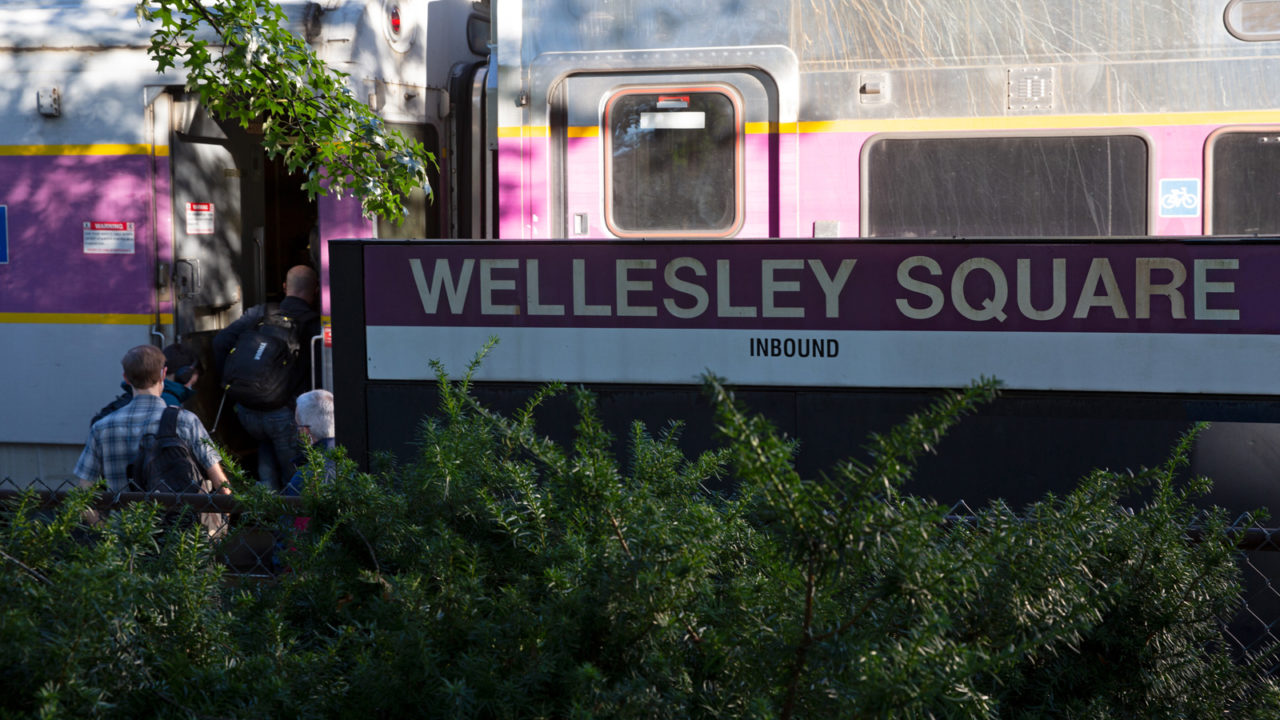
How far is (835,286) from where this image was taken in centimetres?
335

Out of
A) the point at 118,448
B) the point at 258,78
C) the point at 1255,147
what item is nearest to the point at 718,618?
the point at 258,78

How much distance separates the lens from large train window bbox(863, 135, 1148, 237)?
5.41 meters

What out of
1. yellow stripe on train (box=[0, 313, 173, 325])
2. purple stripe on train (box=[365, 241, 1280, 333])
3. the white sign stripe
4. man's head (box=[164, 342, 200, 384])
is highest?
purple stripe on train (box=[365, 241, 1280, 333])

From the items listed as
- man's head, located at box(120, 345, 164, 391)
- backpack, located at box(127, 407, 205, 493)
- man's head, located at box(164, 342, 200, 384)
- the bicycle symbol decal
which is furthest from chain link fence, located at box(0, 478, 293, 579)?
the bicycle symbol decal

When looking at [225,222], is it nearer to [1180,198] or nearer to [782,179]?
[782,179]

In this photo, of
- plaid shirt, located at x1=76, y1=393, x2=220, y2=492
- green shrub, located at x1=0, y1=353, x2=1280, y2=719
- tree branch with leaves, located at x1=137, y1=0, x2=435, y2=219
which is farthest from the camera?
plaid shirt, located at x1=76, y1=393, x2=220, y2=492

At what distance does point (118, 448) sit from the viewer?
521cm

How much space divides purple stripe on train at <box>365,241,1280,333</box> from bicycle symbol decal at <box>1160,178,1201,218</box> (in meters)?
2.39

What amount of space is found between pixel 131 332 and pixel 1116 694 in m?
5.97

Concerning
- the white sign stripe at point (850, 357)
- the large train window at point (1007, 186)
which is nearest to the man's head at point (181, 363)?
the white sign stripe at point (850, 357)

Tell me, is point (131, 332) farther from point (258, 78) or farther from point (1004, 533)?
point (1004, 533)

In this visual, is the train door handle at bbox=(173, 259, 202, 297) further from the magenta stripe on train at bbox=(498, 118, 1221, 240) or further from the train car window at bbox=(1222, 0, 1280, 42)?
the train car window at bbox=(1222, 0, 1280, 42)

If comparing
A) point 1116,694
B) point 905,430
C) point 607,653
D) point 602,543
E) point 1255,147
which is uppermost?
point 1255,147

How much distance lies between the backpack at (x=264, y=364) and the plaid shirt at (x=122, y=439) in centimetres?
149
